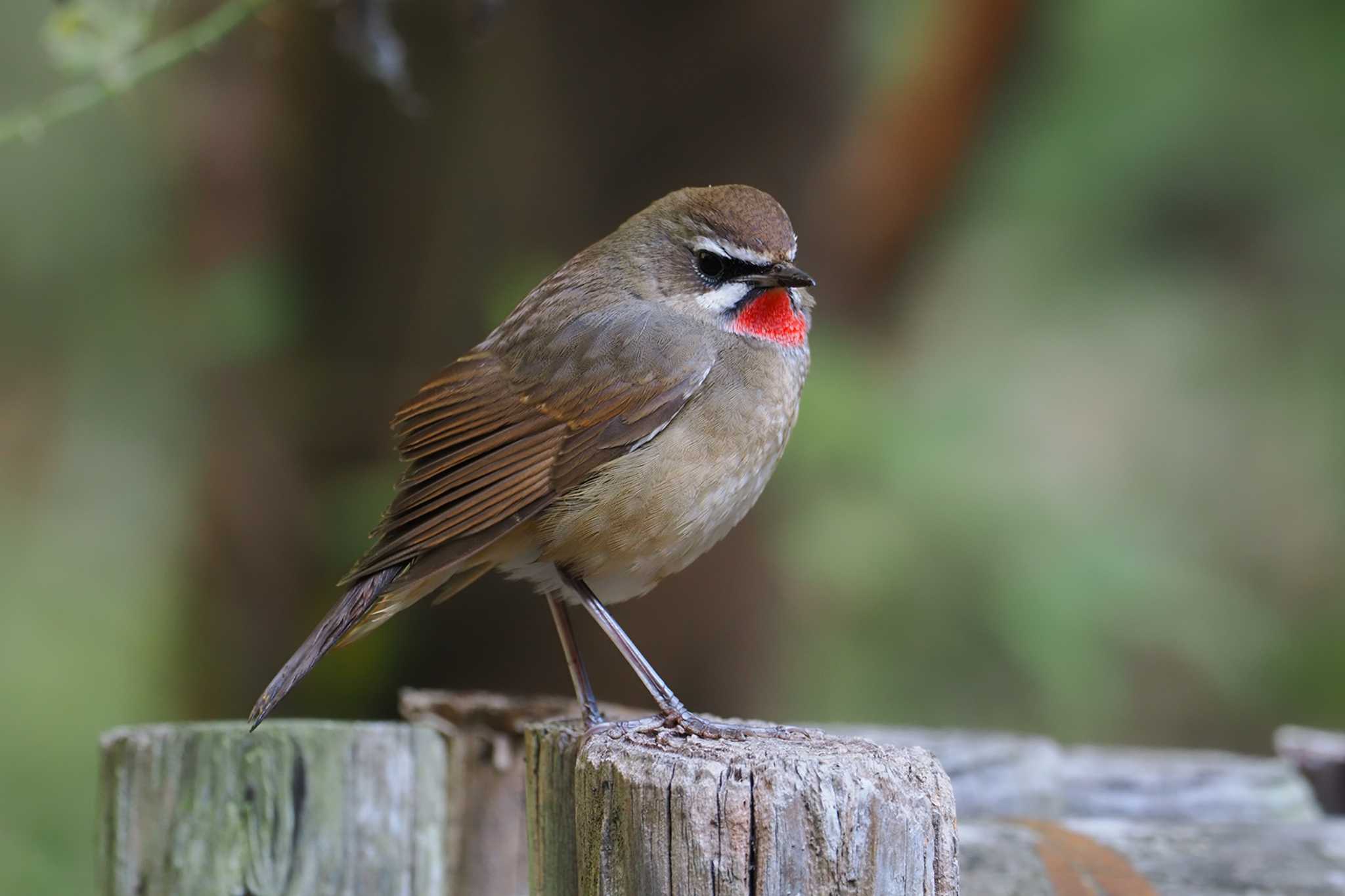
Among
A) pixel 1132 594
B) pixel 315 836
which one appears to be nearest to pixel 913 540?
pixel 1132 594

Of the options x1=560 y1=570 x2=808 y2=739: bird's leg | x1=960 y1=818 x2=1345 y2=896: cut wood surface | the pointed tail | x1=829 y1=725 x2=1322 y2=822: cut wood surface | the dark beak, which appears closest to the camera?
the pointed tail

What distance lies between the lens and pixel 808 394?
5.52 metres

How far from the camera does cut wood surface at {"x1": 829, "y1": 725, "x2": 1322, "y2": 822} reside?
3.93 metres

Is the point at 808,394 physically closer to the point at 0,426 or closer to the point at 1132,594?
the point at 1132,594

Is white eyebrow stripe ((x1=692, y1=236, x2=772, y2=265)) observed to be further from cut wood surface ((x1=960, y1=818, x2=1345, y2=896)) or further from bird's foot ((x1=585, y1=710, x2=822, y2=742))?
cut wood surface ((x1=960, y1=818, x2=1345, y2=896))

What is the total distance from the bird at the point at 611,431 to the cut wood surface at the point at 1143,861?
2.31ft

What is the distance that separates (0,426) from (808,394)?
396 cm

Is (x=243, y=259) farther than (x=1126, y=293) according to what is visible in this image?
No

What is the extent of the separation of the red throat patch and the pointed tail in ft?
Answer: 3.41

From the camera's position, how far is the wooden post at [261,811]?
2863mm

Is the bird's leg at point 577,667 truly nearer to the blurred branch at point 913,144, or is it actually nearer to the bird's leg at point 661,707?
the bird's leg at point 661,707

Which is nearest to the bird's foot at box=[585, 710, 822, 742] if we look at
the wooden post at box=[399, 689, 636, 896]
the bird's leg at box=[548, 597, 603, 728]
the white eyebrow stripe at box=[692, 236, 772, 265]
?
the bird's leg at box=[548, 597, 603, 728]

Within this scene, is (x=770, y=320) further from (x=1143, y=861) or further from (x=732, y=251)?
(x=1143, y=861)

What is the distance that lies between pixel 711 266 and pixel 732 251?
10cm
